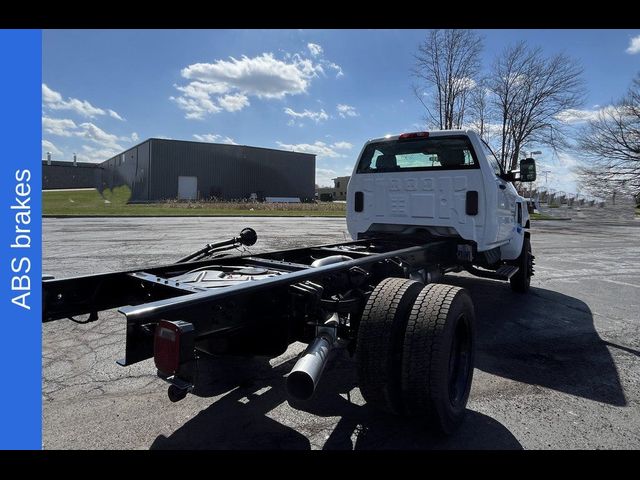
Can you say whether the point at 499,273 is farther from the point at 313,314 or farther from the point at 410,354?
the point at 313,314

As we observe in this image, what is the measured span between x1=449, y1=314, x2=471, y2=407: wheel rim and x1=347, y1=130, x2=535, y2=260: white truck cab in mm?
2125

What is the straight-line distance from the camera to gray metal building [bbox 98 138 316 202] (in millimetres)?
42812

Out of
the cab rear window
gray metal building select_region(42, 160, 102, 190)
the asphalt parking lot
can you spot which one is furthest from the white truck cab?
gray metal building select_region(42, 160, 102, 190)

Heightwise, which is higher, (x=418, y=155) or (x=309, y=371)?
(x=418, y=155)

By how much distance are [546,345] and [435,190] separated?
6.98 ft

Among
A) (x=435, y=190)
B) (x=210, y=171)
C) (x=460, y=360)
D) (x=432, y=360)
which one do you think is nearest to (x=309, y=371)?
(x=432, y=360)

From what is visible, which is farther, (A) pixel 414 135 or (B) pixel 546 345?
(A) pixel 414 135

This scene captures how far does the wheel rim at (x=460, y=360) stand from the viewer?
2904 mm

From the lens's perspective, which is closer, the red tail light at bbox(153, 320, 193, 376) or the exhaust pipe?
the red tail light at bbox(153, 320, 193, 376)

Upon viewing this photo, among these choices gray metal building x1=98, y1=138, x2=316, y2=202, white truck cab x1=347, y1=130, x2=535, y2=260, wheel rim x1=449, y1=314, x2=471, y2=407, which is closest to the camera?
wheel rim x1=449, y1=314, x2=471, y2=407

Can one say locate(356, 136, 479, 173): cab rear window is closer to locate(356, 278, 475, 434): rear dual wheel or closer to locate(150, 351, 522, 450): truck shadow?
locate(356, 278, 475, 434): rear dual wheel

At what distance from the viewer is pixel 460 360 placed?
118 inches

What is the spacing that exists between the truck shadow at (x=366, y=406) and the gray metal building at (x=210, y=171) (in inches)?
1683
